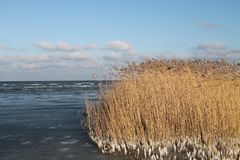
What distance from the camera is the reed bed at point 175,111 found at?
12227mm

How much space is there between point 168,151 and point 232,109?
7.28 ft

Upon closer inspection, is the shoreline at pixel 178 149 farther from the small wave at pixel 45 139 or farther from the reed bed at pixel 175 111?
the small wave at pixel 45 139

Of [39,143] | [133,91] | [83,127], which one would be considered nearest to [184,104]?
[133,91]

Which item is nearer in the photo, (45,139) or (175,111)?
(175,111)

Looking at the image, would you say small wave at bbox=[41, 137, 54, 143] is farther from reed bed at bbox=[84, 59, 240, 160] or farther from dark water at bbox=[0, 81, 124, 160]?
reed bed at bbox=[84, 59, 240, 160]

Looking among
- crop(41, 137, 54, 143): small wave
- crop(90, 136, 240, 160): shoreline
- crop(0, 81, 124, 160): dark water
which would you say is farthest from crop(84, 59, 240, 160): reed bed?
crop(41, 137, 54, 143): small wave

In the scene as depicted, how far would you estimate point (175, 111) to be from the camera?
42.3 ft

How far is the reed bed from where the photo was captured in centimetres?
1223

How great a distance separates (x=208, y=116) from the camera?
40.8 feet

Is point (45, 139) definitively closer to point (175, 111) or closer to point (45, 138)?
point (45, 138)

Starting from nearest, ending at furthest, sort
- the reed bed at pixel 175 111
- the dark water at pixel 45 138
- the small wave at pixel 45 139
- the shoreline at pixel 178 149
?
the shoreline at pixel 178 149 < the reed bed at pixel 175 111 < the dark water at pixel 45 138 < the small wave at pixel 45 139

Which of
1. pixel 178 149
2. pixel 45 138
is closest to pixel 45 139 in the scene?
pixel 45 138

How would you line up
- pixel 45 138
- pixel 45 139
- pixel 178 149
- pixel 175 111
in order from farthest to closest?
pixel 45 138, pixel 45 139, pixel 175 111, pixel 178 149

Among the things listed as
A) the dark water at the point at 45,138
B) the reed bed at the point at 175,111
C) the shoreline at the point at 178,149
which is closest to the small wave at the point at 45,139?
the dark water at the point at 45,138
